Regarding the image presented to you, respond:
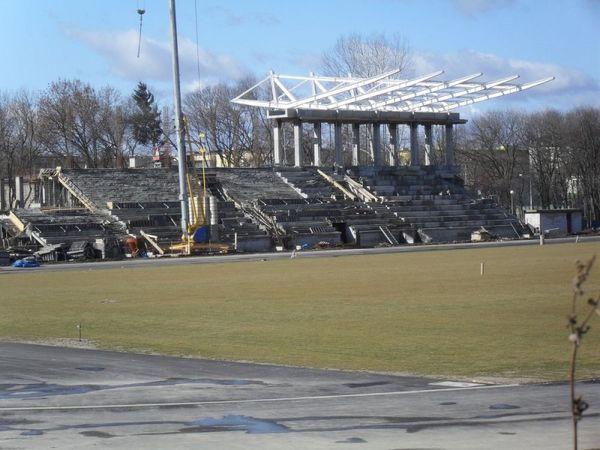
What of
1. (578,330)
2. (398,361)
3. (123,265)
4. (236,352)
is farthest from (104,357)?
(123,265)

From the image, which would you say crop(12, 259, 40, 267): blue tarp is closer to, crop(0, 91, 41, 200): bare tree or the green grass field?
the green grass field

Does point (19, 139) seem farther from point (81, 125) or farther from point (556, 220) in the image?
point (556, 220)

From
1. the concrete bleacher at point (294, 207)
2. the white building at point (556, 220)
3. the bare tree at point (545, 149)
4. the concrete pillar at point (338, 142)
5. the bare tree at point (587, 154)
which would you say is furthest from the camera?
the bare tree at point (545, 149)

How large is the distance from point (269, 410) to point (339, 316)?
15739 millimetres

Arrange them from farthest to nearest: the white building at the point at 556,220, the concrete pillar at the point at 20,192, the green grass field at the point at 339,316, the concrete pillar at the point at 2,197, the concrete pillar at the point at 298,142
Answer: the concrete pillar at the point at 2,197 → the concrete pillar at the point at 298,142 → the concrete pillar at the point at 20,192 → the white building at the point at 556,220 → the green grass field at the point at 339,316

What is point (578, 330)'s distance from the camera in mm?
5836

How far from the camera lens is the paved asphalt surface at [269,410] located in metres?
12.1

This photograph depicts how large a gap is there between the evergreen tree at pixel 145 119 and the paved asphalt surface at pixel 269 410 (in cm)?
13824

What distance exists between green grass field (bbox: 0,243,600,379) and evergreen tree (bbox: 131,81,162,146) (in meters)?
102

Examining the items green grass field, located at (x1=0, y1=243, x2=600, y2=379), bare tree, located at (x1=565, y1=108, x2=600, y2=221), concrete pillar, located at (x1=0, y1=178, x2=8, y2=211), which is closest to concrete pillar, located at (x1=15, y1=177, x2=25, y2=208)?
concrete pillar, located at (x1=0, y1=178, x2=8, y2=211)

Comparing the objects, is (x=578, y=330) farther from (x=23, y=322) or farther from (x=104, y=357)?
(x=23, y=322)

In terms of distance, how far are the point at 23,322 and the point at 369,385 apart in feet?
54.4

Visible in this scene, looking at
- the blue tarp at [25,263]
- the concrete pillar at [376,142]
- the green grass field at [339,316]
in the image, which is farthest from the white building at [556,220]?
the green grass field at [339,316]

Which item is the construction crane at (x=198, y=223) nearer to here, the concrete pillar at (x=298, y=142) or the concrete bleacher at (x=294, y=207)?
the concrete bleacher at (x=294, y=207)
